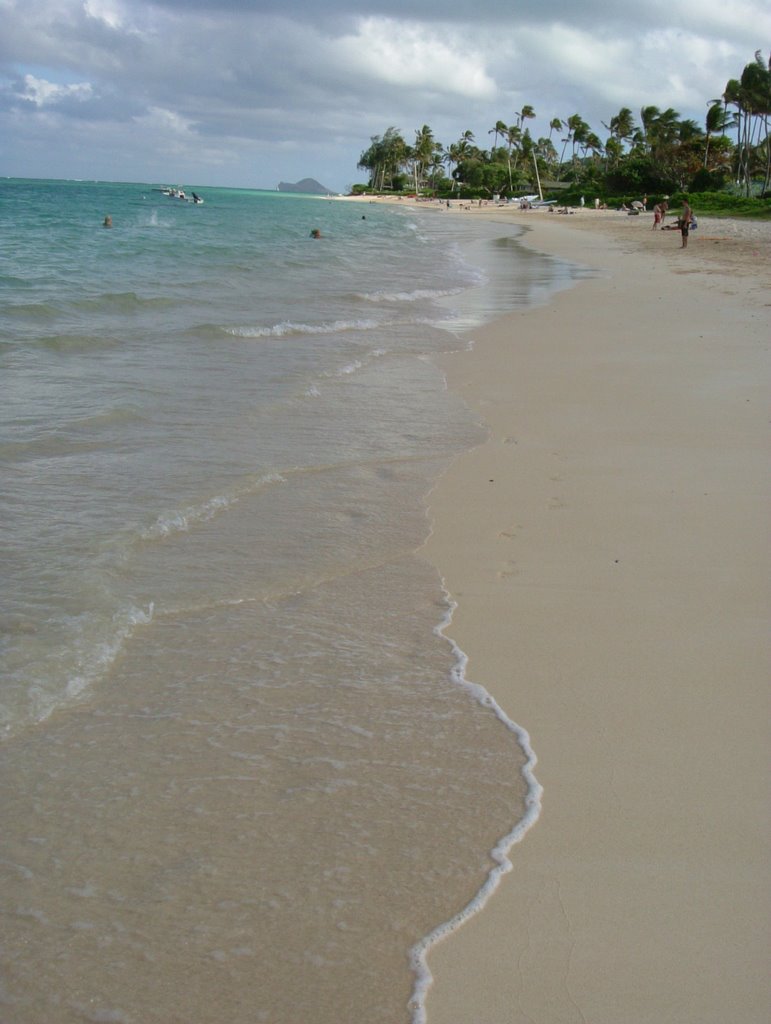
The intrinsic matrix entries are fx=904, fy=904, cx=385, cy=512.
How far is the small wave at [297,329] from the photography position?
12.7 m

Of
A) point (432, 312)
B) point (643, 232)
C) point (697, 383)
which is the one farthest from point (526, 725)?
point (643, 232)

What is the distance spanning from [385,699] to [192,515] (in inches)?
94.2

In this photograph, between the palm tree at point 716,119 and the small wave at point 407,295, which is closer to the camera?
the small wave at point 407,295

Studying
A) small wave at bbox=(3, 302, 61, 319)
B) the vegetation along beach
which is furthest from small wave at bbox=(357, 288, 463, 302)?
the vegetation along beach

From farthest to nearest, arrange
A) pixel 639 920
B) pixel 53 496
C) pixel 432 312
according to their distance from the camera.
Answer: pixel 432 312
pixel 53 496
pixel 639 920

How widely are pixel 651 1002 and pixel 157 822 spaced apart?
1.48m

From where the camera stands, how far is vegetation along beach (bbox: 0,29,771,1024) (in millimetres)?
2242

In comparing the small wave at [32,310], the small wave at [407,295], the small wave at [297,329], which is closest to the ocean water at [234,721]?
the small wave at [297,329]

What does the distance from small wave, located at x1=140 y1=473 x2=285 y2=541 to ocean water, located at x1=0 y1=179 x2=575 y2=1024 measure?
19 mm

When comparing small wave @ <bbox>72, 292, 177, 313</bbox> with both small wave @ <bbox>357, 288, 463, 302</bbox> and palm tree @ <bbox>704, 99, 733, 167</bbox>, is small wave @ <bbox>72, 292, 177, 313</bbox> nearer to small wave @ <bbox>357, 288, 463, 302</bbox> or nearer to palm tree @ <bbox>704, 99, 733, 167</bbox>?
small wave @ <bbox>357, 288, 463, 302</bbox>

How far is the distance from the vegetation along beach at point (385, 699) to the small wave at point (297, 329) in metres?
3.28

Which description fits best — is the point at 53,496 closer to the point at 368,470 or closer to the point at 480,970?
the point at 368,470

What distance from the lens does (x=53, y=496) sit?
5.68 meters

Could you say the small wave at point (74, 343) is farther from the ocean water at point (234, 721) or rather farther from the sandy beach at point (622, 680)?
the sandy beach at point (622, 680)
